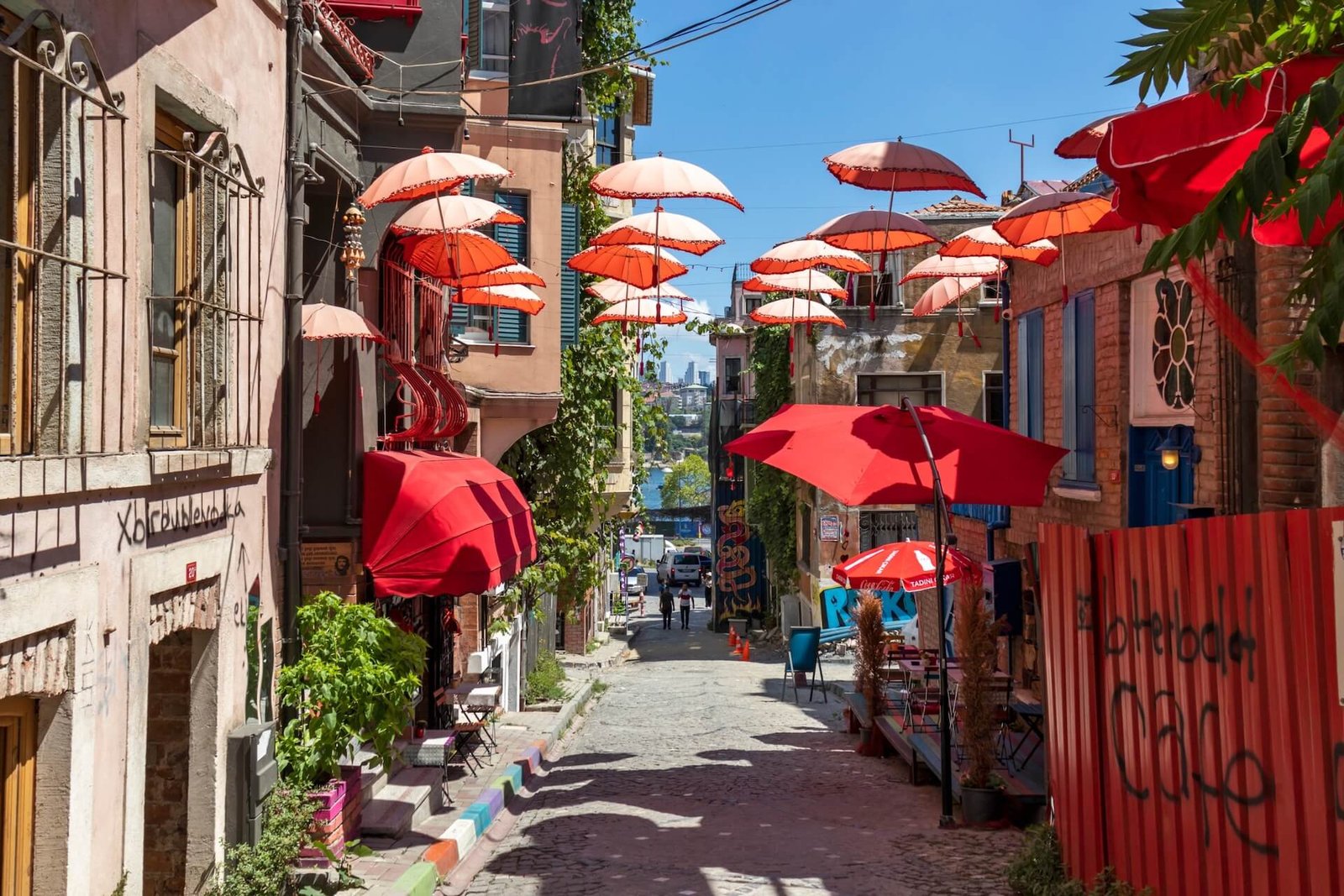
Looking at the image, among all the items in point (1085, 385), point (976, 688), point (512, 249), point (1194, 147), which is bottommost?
point (976, 688)

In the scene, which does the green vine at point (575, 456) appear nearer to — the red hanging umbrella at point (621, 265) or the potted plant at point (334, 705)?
the red hanging umbrella at point (621, 265)

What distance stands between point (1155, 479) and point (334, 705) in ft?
24.8

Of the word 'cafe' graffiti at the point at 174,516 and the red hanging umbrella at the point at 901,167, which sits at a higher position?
the red hanging umbrella at the point at 901,167

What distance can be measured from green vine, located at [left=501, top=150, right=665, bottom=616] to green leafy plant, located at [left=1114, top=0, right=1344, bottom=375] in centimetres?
1532

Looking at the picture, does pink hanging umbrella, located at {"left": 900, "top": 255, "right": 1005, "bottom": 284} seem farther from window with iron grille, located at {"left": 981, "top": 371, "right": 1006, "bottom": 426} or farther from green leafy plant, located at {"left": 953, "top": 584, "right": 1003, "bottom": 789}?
window with iron grille, located at {"left": 981, "top": 371, "right": 1006, "bottom": 426}

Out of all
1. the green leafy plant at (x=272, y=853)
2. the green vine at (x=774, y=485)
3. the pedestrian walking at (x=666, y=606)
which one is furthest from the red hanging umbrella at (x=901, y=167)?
the pedestrian walking at (x=666, y=606)

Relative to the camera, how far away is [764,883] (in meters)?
8.91

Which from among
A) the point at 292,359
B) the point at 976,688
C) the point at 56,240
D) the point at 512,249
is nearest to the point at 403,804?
the point at 292,359

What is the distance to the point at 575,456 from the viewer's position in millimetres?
21125

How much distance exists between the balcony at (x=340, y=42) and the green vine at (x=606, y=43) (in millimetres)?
9214

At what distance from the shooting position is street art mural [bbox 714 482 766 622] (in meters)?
49.5

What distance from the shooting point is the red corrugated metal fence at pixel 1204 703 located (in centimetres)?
503

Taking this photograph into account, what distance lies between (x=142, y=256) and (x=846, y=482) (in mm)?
6306

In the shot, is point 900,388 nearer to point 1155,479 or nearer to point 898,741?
point 898,741
